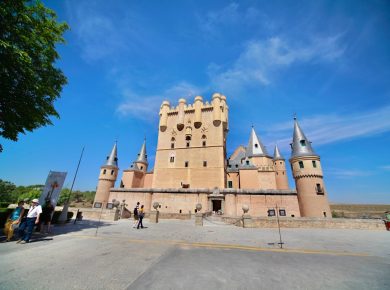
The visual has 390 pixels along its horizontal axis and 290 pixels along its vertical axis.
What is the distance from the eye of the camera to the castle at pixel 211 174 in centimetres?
2588

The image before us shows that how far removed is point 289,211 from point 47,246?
93.3ft

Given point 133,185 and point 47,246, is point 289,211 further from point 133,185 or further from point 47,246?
point 133,185

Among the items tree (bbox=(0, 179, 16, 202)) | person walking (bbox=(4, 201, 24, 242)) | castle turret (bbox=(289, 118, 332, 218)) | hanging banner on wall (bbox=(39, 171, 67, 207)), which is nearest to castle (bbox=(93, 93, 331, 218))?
castle turret (bbox=(289, 118, 332, 218))

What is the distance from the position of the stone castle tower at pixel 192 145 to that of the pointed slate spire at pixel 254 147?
6359 mm

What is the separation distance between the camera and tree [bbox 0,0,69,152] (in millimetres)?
7707

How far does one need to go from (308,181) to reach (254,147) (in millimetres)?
15595

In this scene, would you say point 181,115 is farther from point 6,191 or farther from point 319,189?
point 6,191

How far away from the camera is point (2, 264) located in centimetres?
475

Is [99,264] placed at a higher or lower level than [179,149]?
lower

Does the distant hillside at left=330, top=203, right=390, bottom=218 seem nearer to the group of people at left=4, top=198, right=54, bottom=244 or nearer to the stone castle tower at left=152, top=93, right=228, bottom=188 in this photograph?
the stone castle tower at left=152, top=93, right=228, bottom=188

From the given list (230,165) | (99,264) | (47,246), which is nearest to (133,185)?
(230,165)

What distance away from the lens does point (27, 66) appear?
27.7ft

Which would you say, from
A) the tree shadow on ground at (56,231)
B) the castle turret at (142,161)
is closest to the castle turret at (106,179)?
the castle turret at (142,161)

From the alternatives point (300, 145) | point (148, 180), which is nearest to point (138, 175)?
point (148, 180)
